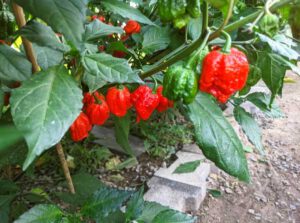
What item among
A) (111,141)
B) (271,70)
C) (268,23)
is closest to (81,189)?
(271,70)

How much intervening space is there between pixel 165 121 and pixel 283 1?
156cm

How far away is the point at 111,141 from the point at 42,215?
1184 mm

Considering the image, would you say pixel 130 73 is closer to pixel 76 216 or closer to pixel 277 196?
pixel 76 216

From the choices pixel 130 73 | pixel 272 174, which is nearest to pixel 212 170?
pixel 272 174

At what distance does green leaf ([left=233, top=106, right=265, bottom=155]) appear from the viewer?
1011 mm

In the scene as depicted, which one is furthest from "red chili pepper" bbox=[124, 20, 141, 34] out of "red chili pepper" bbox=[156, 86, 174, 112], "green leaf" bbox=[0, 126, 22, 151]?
"green leaf" bbox=[0, 126, 22, 151]

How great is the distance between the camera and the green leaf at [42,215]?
2.45 feet

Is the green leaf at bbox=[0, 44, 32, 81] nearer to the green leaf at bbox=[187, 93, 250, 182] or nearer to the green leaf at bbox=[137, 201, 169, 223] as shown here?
the green leaf at bbox=[187, 93, 250, 182]

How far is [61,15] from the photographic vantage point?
54cm

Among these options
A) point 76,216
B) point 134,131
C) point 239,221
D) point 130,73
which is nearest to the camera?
point 130,73

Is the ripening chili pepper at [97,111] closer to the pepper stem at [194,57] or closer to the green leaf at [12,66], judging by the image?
the green leaf at [12,66]

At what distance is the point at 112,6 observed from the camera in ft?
2.78

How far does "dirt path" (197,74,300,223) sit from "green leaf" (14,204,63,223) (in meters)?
0.88

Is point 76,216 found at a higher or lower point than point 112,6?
lower
